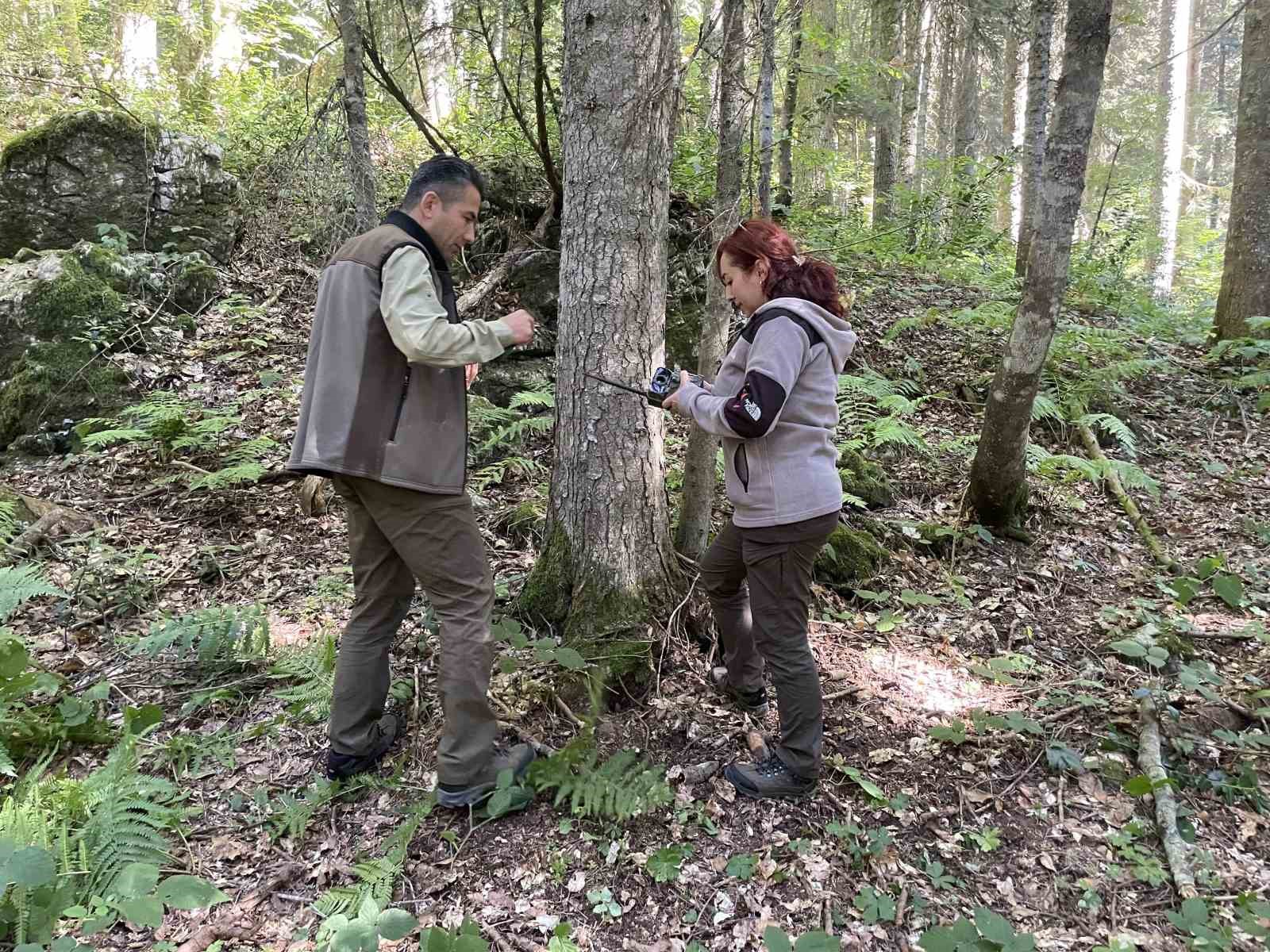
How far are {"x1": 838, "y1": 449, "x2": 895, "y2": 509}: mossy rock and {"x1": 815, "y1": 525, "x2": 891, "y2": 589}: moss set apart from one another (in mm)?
777

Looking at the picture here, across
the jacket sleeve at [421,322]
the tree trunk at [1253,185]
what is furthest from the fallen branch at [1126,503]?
the jacket sleeve at [421,322]

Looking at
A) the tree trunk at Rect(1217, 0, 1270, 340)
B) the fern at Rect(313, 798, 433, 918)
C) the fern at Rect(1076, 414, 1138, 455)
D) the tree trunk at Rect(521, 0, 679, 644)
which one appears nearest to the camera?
the fern at Rect(313, 798, 433, 918)

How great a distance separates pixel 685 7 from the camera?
12.4 meters

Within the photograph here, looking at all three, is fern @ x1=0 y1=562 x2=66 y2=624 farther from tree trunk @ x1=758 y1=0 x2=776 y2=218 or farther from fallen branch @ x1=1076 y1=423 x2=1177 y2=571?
fallen branch @ x1=1076 y1=423 x2=1177 y2=571

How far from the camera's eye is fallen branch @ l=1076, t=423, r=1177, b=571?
4.82m

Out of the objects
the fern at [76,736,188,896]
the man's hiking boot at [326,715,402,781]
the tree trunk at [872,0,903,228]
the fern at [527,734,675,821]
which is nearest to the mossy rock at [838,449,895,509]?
the fern at [527,734,675,821]

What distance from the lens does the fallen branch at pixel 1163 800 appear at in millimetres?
2445

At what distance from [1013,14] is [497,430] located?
39.2 ft

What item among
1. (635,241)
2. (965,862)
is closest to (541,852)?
(965,862)

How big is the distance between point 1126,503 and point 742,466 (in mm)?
4243

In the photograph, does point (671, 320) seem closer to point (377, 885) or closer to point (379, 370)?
point (379, 370)

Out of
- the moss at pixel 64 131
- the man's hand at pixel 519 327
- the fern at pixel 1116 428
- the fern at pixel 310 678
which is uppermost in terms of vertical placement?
the moss at pixel 64 131

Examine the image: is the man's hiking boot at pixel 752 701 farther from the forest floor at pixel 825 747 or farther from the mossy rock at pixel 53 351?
the mossy rock at pixel 53 351

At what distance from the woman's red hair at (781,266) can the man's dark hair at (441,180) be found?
3.67ft
